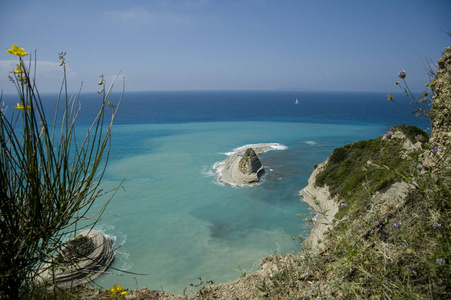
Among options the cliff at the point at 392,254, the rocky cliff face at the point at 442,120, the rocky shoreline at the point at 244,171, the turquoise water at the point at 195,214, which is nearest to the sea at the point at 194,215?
the turquoise water at the point at 195,214

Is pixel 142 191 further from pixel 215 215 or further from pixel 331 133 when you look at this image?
pixel 331 133

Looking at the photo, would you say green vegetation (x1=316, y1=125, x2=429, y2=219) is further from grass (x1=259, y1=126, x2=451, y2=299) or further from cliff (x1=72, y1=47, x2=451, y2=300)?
grass (x1=259, y1=126, x2=451, y2=299)

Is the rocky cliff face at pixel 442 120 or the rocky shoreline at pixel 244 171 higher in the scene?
the rocky cliff face at pixel 442 120

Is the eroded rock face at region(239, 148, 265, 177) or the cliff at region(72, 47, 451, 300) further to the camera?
the eroded rock face at region(239, 148, 265, 177)

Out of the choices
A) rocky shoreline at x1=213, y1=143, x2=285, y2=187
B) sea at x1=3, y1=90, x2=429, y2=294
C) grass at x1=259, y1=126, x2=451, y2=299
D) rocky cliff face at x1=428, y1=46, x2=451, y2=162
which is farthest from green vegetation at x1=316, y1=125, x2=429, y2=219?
grass at x1=259, y1=126, x2=451, y2=299

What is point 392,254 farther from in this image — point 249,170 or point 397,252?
point 249,170

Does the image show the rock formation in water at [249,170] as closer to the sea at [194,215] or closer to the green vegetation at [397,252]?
the sea at [194,215]

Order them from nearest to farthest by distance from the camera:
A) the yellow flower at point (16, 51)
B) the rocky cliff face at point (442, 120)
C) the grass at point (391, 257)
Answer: the yellow flower at point (16, 51) → the grass at point (391, 257) → the rocky cliff face at point (442, 120)

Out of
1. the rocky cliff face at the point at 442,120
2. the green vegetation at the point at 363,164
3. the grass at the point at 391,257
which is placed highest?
the rocky cliff face at the point at 442,120

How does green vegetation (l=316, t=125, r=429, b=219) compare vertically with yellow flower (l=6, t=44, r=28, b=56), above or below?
below

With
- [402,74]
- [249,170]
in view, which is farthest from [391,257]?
[249,170]
